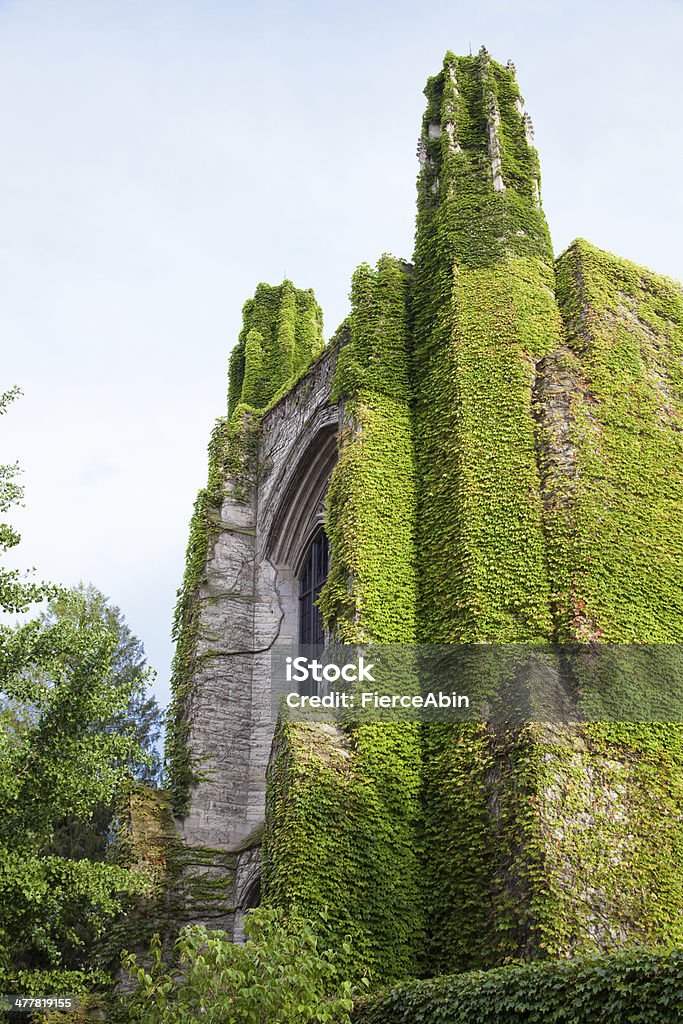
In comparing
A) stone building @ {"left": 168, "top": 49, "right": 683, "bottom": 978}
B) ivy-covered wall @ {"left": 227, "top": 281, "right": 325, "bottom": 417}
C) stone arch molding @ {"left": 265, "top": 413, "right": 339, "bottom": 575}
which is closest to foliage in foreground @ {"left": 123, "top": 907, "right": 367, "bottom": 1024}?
stone building @ {"left": 168, "top": 49, "right": 683, "bottom": 978}

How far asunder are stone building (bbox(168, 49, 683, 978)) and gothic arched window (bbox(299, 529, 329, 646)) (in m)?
0.06

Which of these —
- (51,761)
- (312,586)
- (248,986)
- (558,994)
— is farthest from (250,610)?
(558,994)

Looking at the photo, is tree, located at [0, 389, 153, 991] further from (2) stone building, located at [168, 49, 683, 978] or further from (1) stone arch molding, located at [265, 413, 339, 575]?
(1) stone arch molding, located at [265, 413, 339, 575]

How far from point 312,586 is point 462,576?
245 inches

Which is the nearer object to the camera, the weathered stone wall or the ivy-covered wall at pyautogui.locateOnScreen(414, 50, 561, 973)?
the ivy-covered wall at pyautogui.locateOnScreen(414, 50, 561, 973)

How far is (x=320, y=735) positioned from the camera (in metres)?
13.1

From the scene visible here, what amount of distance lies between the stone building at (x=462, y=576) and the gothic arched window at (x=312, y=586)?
0.06 metres

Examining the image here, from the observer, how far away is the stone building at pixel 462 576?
38.1 feet

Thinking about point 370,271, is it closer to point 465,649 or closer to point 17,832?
point 465,649

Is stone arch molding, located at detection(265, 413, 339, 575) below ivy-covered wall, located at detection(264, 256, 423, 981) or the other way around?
the other way around

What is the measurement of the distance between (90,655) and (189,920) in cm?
551

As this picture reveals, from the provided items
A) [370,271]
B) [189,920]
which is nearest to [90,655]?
[189,920]

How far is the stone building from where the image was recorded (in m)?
11.6

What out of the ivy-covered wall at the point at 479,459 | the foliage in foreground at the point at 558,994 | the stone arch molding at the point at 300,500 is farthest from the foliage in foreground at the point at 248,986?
the stone arch molding at the point at 300,500
